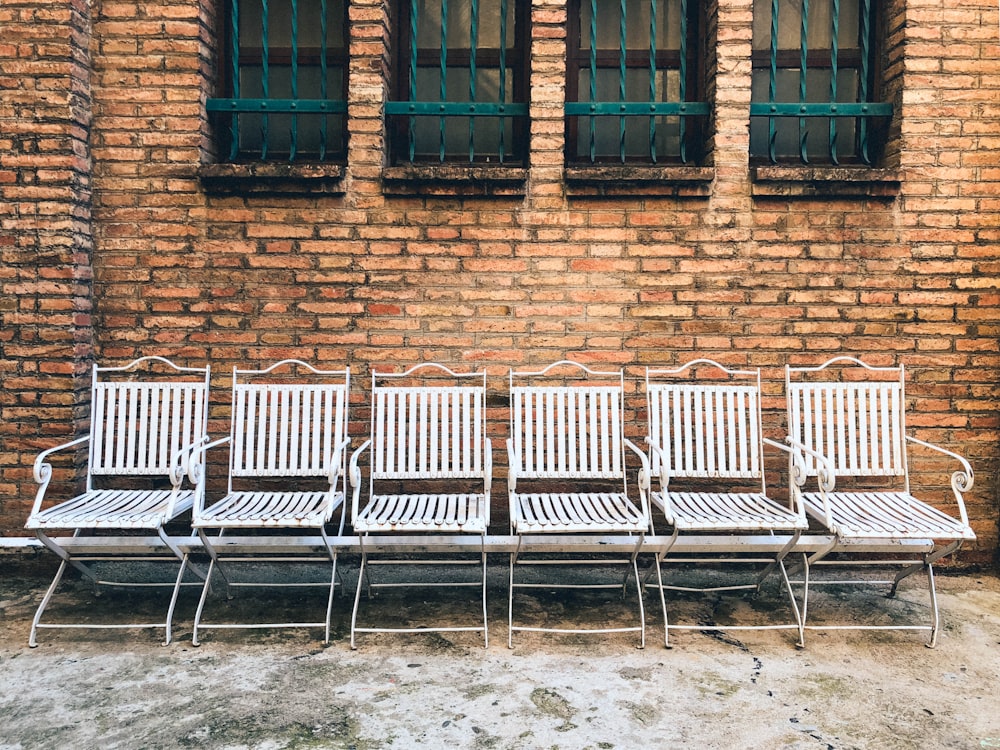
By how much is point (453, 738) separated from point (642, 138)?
3.70 metres

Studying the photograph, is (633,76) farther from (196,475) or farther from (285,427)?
(196,475)

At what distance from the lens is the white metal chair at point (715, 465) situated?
12.5 ft

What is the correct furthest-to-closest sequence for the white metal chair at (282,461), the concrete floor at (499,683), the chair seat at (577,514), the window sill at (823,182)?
the window sill at (823,182)
the white metal chair at (282,461)
the chair seat at (577,514)
the concrete floor at (499,683)

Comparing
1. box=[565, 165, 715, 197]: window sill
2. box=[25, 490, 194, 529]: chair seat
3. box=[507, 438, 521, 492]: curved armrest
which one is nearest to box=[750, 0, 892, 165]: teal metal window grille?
box=[565, 165, 715, 197]: window sill

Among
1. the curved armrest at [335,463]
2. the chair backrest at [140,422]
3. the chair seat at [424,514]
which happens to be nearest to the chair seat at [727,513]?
the chair seat at [424,514]

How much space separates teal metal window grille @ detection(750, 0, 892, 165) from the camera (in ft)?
15.7

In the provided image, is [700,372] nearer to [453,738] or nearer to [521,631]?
[521,631]

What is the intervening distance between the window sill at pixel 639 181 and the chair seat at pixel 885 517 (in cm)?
191

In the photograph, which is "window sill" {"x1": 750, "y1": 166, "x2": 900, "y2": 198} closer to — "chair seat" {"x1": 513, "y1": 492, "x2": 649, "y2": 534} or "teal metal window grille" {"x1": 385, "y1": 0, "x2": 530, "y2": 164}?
"teal metal window grille" {"x1": 385, "y1": 0, "x2": 530, "y2": 164}

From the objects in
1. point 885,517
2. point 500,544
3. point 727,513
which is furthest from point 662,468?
point 885,517

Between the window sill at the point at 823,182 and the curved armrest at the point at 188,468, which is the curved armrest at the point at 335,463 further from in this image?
the window sill at the point at 823,182

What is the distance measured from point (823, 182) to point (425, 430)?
9.12 ft

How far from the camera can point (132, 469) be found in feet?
14.1

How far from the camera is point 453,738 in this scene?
9.18ft
